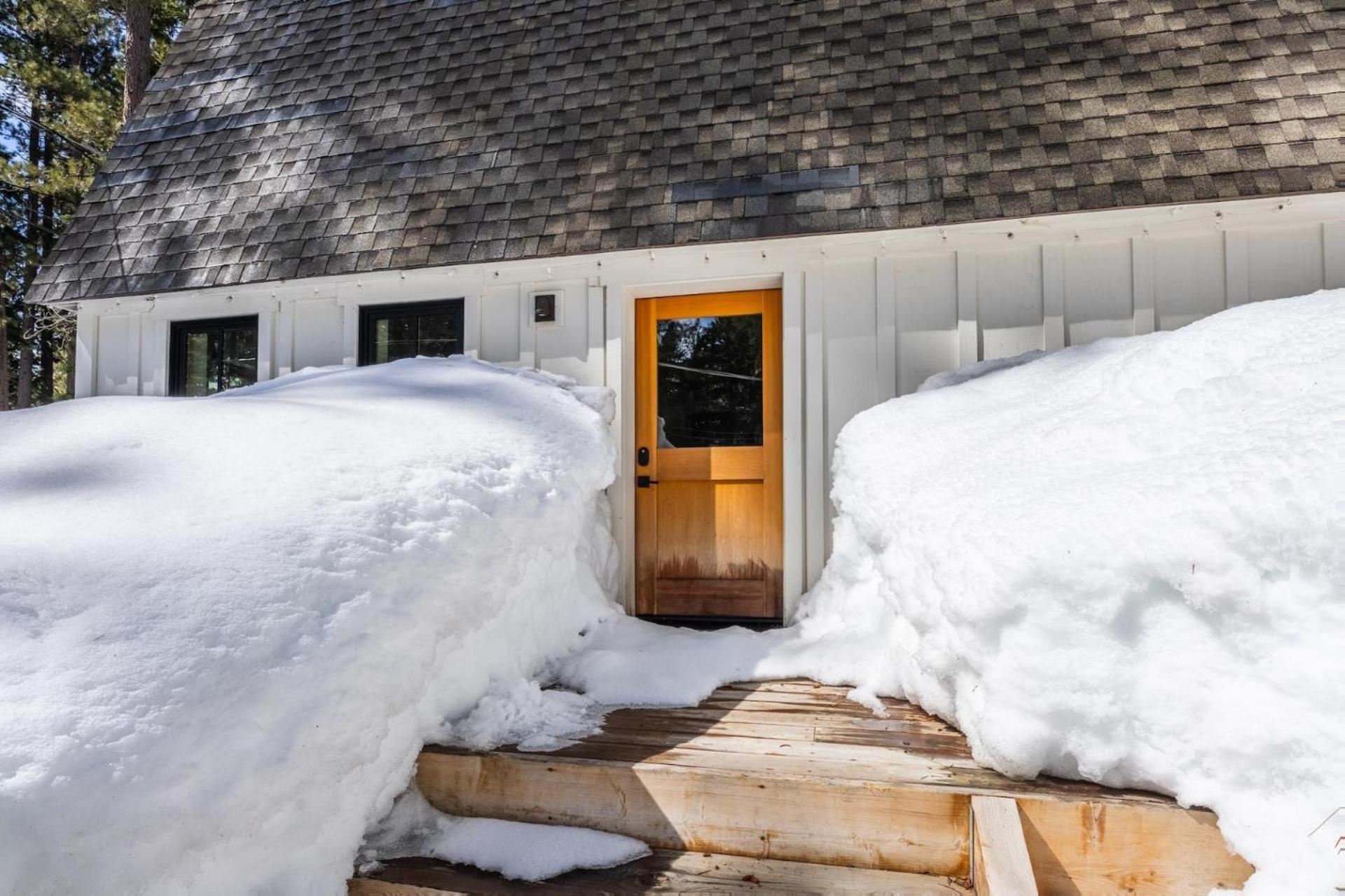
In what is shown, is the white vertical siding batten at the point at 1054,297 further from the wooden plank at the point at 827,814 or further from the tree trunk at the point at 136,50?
the tree trunk at the point at 136,50

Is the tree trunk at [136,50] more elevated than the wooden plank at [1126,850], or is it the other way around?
the tree trunk at [136,50]

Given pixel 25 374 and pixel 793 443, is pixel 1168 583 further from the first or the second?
pixel 25 374

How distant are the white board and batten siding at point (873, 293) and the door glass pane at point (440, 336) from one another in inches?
5.5

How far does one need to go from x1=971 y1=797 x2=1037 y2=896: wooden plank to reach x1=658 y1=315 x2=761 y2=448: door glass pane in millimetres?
2783

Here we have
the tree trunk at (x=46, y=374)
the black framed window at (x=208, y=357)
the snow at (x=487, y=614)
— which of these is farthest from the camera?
the tree trunk at (x=46, y=374)

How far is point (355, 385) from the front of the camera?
12.0 feet

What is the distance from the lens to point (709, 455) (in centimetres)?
445

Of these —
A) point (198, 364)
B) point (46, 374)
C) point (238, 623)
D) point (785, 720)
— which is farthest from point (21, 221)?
point (785, 720)

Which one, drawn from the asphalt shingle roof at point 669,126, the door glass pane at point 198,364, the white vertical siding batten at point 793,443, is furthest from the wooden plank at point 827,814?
the door glass pane at point 198,364

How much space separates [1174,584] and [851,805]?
98cm

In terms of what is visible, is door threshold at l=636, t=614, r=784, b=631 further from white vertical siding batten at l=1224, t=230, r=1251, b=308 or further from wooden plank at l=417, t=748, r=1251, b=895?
white vertical siding batten at l=1224, t=230, r=1251, b=308

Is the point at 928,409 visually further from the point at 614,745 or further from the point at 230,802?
the point at 230,802

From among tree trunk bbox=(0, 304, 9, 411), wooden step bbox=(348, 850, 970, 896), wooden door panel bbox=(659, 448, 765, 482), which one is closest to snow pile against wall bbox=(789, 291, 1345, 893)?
wooden step bbox=(348, 850, 970, 896)

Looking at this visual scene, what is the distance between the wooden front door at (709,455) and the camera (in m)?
4.33
